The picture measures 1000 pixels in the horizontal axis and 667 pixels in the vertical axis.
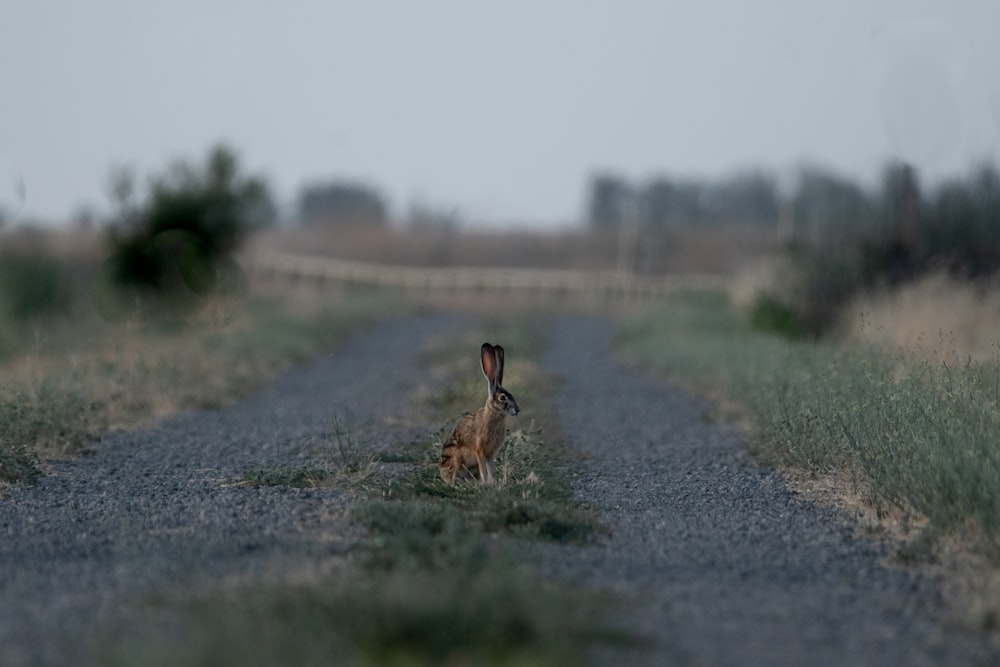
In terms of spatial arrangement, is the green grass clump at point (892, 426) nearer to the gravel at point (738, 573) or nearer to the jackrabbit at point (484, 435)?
the gravel at point (738, 573)

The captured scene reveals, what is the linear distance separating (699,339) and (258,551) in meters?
17.6

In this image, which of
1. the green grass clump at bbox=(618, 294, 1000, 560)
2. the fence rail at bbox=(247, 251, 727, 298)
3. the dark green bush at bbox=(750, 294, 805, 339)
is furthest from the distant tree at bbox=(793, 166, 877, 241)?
the fence rail at bbox=(247, 251, 727, 298)

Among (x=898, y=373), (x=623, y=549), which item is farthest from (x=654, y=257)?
(x=623, y=549)

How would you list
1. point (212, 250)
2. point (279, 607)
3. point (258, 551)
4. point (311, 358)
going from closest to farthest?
point (279, 607)
point (258, 551)
point (311, 358)
point (212, 250)

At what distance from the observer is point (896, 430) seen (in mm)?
8805

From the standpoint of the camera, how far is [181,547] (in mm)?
6840

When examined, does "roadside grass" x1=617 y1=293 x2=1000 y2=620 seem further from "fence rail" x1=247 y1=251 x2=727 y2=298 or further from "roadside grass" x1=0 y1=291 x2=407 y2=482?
"fence rail" x1=247 y1=251 x2=727 y2=298

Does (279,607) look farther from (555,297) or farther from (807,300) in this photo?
(555,297)

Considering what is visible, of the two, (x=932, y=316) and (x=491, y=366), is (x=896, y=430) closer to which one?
(x=491, y=366)

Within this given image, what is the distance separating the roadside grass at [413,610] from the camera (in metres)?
4.51

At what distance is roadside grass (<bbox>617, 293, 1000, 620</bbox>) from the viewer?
703 cm

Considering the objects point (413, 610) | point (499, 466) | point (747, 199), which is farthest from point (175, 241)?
point (747, 199)

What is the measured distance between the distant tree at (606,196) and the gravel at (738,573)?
91125mm

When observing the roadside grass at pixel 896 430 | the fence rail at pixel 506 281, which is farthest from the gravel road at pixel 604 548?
the fence rail at pixel 506 281
